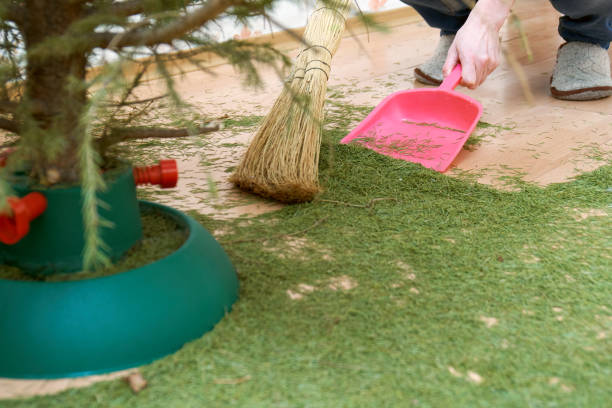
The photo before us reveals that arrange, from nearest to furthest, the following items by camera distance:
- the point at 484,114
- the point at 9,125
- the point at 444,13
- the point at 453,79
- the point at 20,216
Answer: the point at 20,216 < the point at 9,125 < the point at 453,79 < the point at 484,114 < the point at 444,13

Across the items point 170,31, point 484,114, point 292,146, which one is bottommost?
point 484,114

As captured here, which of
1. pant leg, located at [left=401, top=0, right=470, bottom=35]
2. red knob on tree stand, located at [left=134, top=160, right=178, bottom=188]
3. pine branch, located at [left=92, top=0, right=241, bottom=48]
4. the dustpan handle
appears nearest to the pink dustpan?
the dustpan handle

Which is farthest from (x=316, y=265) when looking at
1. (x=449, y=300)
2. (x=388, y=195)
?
(x=388, y=195)

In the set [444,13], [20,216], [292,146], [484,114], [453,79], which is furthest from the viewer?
[444,13]

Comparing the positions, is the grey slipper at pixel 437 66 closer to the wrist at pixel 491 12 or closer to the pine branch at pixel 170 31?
the wrist at pixel 491 12

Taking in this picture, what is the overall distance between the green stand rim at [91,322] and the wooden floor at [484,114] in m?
0.03

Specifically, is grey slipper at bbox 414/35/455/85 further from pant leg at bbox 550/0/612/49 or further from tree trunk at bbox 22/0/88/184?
tree trunk at bbox 22/0/88/184

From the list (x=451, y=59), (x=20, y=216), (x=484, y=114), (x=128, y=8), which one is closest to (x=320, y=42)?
(x=451, y=59)

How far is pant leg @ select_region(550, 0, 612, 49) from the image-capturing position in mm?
1797

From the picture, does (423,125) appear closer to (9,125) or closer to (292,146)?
(292,146)

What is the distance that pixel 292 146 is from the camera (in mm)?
1209

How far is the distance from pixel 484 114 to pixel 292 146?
2.68ft

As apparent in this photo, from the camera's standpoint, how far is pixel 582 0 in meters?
1.80

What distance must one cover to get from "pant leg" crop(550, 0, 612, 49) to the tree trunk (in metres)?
1.57
